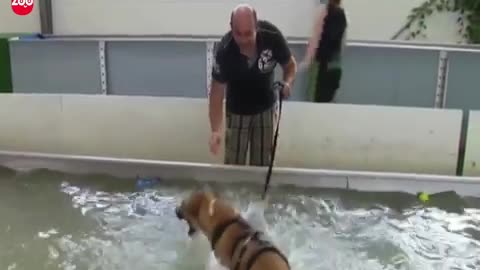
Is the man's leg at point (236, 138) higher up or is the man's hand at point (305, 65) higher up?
the man's hand at point (305, 65)

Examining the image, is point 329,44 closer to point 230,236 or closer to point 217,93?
point 217,93

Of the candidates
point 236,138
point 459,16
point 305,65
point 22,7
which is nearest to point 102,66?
point 305,65

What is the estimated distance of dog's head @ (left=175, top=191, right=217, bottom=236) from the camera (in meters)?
2.46

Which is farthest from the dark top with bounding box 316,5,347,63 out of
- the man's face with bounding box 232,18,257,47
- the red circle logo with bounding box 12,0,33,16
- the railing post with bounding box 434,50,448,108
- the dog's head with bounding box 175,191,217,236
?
the red circle logo with bounding box 12,0,33,16

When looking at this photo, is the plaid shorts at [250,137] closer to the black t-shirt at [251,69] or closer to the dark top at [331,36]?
the black t-shirt at [251,69]

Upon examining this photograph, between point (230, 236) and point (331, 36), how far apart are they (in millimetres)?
2436

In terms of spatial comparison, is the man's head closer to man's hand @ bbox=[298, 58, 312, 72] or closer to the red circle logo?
man's hand @ bbox=[298, 58, 312, 72]

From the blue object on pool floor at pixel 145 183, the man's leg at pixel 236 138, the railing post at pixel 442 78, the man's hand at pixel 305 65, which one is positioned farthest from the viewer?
the man's hand at pixel 305 65

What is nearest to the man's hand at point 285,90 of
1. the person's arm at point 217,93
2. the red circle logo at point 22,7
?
the person's arm at point 217,93

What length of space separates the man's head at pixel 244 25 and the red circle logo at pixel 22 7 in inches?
155

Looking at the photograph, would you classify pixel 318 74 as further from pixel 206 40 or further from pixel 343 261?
pixel 343 261

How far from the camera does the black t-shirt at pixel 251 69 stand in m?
3.23

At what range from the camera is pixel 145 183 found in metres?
3.91

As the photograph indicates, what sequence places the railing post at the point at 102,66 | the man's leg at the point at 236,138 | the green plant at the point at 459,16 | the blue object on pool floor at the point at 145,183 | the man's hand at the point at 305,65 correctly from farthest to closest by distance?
the green plant at the point at 459,16
the railing post at the point at 102,66
the man's hand at the point at 305,65
the blue object on pool floor at the point at 145,183
the man's leg at the point at 236,138
